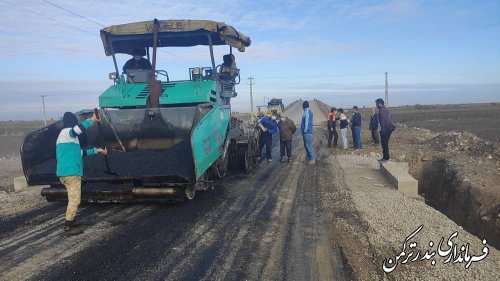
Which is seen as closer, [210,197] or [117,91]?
[210,197]

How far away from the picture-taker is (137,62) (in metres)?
8.80

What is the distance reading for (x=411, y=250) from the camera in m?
4.39

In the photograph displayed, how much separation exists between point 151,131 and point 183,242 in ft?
10.2

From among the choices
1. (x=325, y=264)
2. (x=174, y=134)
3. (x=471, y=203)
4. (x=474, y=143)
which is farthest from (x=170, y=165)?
(x=474, y=143)

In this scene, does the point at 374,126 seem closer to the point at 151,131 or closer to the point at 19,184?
the point at 151,131

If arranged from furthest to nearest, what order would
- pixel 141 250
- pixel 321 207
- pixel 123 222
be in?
pixel 321 207 → pixel 123 222 → pixel 141 250

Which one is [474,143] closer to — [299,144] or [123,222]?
[299,144]

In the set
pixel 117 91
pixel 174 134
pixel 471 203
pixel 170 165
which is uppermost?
pixel 117 91

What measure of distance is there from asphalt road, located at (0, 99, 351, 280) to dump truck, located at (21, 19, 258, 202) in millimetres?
445

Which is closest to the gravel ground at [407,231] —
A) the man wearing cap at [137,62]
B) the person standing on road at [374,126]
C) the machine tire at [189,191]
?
the machine tire at [189,191]

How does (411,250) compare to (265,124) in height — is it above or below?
below

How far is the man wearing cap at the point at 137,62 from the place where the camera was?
874cm

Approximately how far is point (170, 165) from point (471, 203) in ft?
18.4

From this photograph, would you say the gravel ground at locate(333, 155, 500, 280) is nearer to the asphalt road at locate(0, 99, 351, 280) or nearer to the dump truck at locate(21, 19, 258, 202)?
the asphalt road at locate(0, 99, 351, 280)
